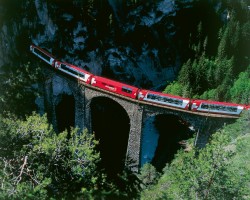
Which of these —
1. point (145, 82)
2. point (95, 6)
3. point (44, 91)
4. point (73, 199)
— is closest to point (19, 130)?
point (73, 199)

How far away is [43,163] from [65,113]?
24628 millimetres

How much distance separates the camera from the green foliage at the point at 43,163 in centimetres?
1667

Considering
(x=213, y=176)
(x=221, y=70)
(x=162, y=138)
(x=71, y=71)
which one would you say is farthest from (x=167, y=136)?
(x=213, y=176)

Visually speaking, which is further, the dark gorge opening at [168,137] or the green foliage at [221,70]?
the green foliage at [221,70]

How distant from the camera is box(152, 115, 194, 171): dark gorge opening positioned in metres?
39.2

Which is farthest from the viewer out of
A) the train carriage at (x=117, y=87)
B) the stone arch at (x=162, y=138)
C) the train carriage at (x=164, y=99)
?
the stone arch at (x=162, y=138)

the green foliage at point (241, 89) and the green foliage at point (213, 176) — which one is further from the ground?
the green foliage at point (213, 176)

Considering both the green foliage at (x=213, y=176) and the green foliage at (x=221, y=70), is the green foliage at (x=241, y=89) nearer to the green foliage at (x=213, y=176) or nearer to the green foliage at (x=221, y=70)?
the green foliage at (x=221, y=70)

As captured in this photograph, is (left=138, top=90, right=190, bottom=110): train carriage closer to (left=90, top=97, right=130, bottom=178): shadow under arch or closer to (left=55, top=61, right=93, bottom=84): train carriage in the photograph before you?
(left=55, top=61, right=93, bottom=84): train carriage

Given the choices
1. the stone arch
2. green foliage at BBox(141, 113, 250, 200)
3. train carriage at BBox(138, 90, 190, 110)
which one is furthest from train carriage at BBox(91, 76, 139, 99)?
green foliage at BBox(141, 113, 250, 200)

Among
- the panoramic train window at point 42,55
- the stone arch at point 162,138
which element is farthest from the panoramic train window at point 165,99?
the panoramic train window at point 42,55

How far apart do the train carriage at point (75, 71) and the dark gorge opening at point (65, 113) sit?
565cm

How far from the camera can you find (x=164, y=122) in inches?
1719

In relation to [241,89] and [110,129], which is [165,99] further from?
[241,89]
